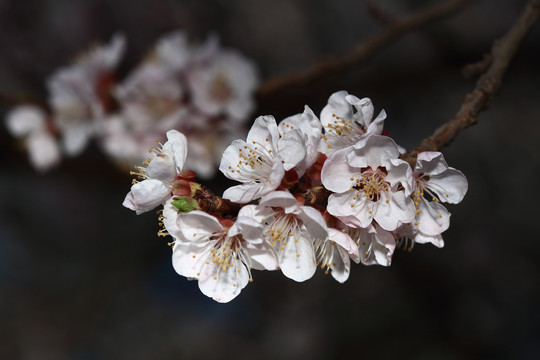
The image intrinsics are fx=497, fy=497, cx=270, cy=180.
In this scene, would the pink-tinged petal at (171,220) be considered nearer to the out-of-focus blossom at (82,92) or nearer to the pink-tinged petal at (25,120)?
the out-of-focus blossom at (82,92)

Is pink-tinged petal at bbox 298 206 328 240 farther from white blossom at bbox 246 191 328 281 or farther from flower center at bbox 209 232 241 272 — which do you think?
flower center at bbox 209 232 241 272

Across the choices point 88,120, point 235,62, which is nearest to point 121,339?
point 88,120

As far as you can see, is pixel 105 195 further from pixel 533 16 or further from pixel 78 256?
pixel 533 16

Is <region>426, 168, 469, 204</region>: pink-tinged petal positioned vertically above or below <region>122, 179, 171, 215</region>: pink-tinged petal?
below

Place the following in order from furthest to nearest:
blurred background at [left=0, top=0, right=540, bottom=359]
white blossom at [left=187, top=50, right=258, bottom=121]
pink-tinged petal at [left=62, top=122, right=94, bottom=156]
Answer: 1. blurred background at [left=0, top=0, right=540, bottom=359]
2. pink-tinged petal at [left=62, top=122, right=94, bottom=156]
3. white blossom at [left=187, top=50, right=258, bottom=121]

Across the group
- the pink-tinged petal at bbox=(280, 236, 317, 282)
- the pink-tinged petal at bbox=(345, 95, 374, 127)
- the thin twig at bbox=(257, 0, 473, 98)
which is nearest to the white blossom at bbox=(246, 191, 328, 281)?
the pink-tinged petal at bbox=(280, 236, 317, 282)
